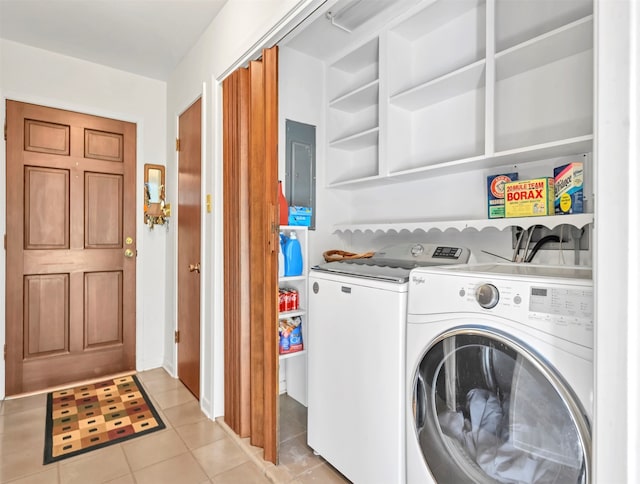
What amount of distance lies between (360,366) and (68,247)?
236cm

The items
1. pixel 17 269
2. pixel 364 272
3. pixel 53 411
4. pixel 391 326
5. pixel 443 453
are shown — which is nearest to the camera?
pixel 443 453

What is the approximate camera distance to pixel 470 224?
1.74m

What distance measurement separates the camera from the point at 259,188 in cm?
178

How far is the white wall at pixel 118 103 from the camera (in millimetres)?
2428

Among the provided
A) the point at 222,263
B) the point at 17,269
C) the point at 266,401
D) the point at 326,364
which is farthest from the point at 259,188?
the point at 17,269

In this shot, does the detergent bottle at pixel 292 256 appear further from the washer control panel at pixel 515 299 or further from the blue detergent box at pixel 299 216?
the washer control panel at pixel 515 299

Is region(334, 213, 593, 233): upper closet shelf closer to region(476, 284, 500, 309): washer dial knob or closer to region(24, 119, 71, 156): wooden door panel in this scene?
region(476, 284, 500, 309): washer dial knob

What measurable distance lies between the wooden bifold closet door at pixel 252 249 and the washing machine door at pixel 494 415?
0.76m

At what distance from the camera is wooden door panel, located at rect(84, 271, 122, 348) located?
2.73 meters

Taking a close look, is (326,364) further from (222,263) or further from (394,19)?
(394,19)

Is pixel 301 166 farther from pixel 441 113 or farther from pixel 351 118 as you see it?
pixel 441 113

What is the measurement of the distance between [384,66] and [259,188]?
100 centimetres

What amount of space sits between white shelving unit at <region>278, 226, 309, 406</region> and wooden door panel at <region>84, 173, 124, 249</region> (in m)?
1.48

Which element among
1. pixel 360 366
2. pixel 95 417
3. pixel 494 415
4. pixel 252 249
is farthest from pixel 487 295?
pixel 95 417
